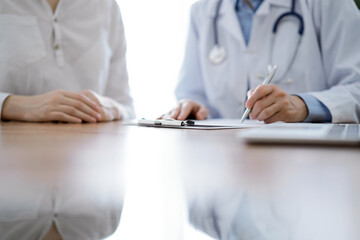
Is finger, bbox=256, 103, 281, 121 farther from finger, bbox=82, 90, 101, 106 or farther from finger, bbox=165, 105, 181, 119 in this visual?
finger, bbox=82, 90, 101, 106

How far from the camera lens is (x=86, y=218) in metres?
0.12

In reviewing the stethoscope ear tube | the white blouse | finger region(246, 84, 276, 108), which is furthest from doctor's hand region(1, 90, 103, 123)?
the stethoscope ear tube

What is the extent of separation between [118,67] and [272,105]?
2.65 ft

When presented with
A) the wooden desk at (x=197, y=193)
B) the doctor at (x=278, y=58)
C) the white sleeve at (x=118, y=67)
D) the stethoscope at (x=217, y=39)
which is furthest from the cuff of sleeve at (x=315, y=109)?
the white sleeve at (x=118, y=67)

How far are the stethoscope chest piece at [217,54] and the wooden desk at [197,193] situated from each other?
0.99 metres

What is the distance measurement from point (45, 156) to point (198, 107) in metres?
0.73

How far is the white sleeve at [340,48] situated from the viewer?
0.87 metres

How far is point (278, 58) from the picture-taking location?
1.09 metres

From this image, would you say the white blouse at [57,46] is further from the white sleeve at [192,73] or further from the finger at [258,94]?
the finger at [258,94]

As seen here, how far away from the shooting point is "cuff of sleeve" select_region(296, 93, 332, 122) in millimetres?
815

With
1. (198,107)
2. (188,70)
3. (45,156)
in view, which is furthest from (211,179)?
(188,70)

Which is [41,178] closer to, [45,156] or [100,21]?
[45,156]

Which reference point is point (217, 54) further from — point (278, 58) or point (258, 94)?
point (258, 94)

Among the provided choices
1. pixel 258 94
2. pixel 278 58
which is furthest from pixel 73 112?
pixel 278 58
